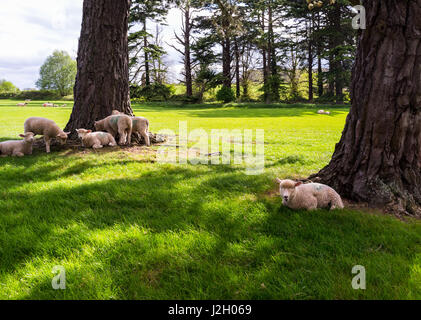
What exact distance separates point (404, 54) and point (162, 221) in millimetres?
3494

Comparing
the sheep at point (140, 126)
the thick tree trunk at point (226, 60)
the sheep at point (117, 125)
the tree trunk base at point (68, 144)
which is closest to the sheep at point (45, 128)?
the tree trunk base at point (68, 144)

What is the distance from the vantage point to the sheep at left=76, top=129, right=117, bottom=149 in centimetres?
566

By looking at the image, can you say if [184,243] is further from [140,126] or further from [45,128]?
[45,128]

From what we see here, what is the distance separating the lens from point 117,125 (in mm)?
5863

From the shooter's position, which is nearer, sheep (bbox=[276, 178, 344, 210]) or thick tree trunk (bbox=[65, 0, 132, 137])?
sheep (bbox=[276, 178, 344, 210])

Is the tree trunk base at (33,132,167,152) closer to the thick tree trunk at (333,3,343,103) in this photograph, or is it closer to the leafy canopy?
the thick tree trunk at (333,3,343,103)

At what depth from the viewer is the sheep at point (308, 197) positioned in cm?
308

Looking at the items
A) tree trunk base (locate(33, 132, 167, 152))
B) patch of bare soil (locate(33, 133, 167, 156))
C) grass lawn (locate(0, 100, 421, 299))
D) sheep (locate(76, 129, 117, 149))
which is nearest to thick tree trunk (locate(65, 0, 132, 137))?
tree trunk base (locate(33, 132, 167, 152))

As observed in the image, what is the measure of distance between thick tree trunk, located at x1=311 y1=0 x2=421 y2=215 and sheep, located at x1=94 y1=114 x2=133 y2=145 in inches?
186

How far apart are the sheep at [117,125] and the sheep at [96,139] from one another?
5.8 inches

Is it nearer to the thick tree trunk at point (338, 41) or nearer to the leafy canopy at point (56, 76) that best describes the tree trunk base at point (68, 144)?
the thick tree trunk at point (338, 41)

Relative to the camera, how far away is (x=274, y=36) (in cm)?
3512

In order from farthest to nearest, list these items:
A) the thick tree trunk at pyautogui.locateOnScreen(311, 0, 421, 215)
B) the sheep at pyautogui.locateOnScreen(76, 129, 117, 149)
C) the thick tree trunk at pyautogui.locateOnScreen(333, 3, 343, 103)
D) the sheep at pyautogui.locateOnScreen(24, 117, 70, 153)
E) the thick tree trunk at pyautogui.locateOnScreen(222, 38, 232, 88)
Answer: the thick tree trunk at pyautogui.locateOnScreen(222, 38, 232, 88)
the thick tree trunk at pyautogui.locateOnScreen(333, 3, 343, 103)
the sheep at pyautogui.locateOnScreen(76, 129, 117, 149)
the sheep at pyautogui.locateOnScreen(24, 117, 70, 153)
the thick tree trunk at pyautogui.locateOnScreen(311, 0, 421, 215)

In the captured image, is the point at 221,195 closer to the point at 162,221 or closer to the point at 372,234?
the point at 162,221
